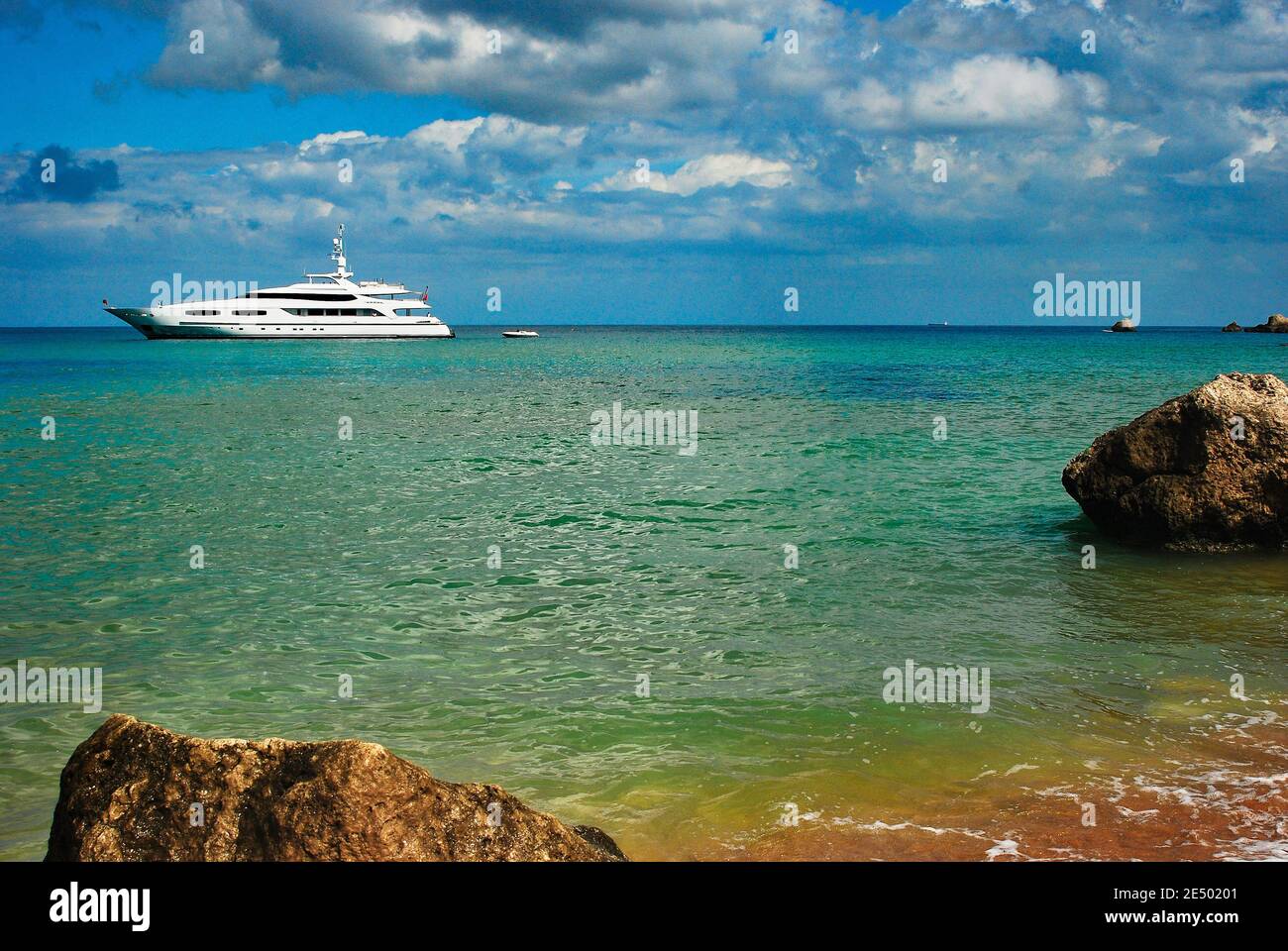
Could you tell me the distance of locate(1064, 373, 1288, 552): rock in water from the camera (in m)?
12.5

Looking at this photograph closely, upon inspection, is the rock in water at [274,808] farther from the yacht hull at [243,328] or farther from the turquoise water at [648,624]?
the yacht hull at [243,328]

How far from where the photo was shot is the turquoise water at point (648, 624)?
673cm

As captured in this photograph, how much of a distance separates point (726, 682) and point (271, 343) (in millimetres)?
105292

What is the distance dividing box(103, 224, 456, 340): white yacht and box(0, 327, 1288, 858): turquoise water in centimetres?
8386

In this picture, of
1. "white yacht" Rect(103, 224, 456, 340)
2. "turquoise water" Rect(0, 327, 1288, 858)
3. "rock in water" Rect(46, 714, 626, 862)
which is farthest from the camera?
"white yacht" Rect(103, 224, 456, 340)

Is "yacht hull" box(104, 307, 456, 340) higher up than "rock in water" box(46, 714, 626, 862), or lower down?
higher up

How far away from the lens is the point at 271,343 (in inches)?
4122

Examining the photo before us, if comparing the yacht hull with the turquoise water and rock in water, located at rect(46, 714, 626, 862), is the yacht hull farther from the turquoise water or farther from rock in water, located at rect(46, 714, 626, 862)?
rock in water, located at rect(46, 714, 626, 862)

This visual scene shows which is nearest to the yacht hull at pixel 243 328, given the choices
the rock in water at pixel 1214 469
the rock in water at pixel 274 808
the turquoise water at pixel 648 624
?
the turquoise water at pixel 648 624

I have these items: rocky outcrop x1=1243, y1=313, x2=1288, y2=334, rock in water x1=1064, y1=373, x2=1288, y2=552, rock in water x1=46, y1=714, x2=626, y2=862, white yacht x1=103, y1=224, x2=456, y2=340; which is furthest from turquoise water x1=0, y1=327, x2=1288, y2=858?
rocky outcrop x1=1243, y1=313, x2=1288, y2=334

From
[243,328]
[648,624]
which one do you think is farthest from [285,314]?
[648,624]

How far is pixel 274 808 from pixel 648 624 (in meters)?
6.49

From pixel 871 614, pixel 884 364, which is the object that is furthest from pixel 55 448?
pixel 884 364
